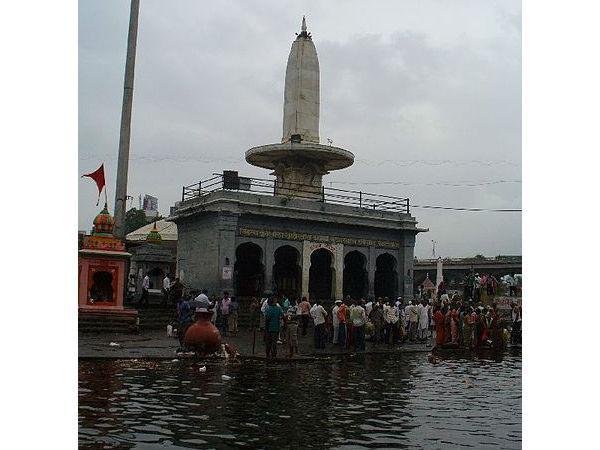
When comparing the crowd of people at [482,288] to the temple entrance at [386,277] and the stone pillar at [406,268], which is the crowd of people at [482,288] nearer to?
the stone pillar at [406,268]

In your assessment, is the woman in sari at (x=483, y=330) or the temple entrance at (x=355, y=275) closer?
the woman in sari at (x=483, y=330)

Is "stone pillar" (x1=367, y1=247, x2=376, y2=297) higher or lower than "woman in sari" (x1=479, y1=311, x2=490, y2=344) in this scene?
higher

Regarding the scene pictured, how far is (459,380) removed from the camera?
44.7ft

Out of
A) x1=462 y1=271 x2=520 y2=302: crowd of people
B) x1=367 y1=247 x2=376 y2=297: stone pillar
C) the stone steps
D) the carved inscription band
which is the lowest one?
the stone steps

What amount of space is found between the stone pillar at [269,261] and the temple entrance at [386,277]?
6.31 metres

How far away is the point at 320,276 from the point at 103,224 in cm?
1131

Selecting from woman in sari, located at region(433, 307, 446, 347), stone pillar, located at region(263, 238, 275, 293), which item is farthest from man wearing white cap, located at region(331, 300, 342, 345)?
stone pillar, located at region(263, 238, 275, 293)

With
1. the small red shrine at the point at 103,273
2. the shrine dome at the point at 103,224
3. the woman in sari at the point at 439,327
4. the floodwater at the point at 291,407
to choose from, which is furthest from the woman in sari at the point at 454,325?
the shrine dome at the point at 103,224

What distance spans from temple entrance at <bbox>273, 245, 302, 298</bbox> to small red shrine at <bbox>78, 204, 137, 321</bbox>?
8568 mm

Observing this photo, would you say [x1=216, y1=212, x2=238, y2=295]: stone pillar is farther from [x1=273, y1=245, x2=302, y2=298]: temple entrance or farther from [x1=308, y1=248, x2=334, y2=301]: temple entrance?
[x1=308, y1=248, x2=334, y2=301]: temple entrance

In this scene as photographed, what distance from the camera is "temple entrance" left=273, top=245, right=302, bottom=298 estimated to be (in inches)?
1202

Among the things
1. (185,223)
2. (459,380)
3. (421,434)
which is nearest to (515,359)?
(459,380)

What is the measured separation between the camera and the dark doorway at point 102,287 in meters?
23.1

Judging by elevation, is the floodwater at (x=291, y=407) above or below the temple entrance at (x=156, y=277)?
below
